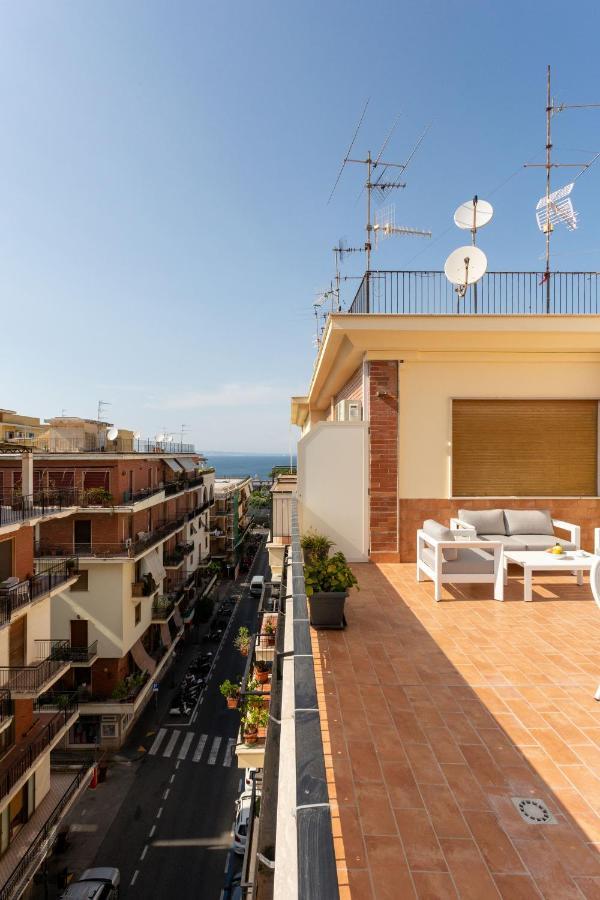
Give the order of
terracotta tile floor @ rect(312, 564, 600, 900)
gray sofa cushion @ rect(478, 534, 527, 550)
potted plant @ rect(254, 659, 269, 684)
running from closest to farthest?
terracotta tile floor @ rect(312, 564, 600, 900) → gray sofa cushion @ rect(478, 534, 527, 550) → potted plant @ rect(254, 659, 269, 684)

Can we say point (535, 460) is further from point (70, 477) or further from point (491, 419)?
point (70, 477)

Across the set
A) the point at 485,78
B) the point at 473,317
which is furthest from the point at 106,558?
the point at 485,78

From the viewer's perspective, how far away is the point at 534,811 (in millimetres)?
2318

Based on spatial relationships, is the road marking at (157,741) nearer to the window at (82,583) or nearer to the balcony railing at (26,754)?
the balcony railing at (26,754)

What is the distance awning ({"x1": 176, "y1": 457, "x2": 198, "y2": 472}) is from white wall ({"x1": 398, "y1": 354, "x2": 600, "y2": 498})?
20.1m

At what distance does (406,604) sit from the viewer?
5.58 m

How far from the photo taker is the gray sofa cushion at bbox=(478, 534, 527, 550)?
6781 mm

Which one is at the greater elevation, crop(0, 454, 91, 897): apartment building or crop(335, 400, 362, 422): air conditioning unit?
crop(335, 400, 362, 422): air conditioning unit

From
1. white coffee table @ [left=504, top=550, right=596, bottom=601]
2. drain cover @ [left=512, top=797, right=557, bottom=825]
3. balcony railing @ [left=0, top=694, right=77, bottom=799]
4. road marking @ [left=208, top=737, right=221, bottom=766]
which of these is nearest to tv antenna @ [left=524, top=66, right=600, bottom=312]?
white coffee table @ [left=504, top=550, right=596, bottom=601]

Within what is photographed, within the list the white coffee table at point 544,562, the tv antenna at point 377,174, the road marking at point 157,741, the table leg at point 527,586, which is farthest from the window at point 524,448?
the road marking at point 157,741

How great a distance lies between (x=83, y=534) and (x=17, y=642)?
18.6ft

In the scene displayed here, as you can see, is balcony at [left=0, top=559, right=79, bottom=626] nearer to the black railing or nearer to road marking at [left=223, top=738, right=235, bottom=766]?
the black railing

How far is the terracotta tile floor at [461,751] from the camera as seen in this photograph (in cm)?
200

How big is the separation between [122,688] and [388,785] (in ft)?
61.1
